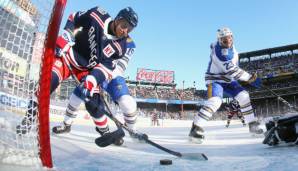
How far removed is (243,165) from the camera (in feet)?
7.74

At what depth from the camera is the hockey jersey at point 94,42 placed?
11.7 ft

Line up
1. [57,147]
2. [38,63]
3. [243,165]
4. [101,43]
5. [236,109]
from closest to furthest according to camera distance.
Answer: [38,63]
[243,165]
[57,147]
[101,43]
[236,109]

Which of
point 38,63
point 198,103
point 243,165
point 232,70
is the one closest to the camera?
point 38,63

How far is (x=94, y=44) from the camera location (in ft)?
11.9

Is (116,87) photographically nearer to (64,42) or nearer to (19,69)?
(64,42)

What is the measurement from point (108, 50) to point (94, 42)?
0.59ft

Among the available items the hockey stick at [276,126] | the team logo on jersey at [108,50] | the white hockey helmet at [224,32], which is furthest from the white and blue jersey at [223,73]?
the team logo on jersey at [108,50]

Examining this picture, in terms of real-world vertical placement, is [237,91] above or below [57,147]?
above

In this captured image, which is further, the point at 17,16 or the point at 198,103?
the point at 198,103

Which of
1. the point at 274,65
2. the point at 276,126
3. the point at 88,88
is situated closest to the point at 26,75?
the point at 88,88

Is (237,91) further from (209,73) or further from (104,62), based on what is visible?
(104,62)

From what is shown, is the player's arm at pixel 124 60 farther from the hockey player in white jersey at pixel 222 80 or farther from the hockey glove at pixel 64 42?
the hockey player in white jersey at pixel 222 80

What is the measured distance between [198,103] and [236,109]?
73.0ft

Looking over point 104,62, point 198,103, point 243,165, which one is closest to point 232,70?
point 104,62
